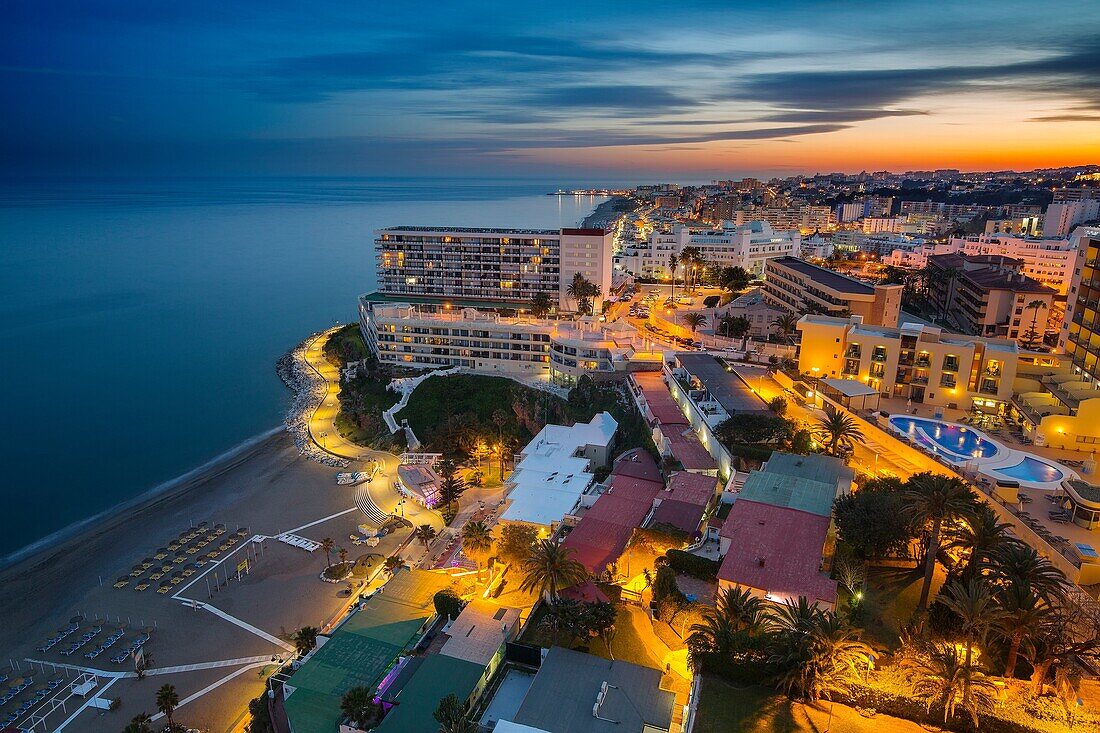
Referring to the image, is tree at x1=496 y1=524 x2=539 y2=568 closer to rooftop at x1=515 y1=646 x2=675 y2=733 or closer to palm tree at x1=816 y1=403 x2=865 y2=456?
rooftop at x1=515 y1=646 x2=675 y2=733

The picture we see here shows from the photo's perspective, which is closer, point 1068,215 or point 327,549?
point 327,549

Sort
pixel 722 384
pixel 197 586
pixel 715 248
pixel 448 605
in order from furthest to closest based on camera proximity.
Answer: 1. pixel 715 248
2. pixel 722 384
3. pixel 197 586
4. pixel 448 605

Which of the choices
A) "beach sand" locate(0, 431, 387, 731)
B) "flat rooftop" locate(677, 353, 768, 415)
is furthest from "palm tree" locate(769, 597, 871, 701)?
"beach sand" locate(0, 431, 387, 731)

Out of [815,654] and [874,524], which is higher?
[874,524]

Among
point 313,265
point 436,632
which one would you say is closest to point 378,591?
point 436,632

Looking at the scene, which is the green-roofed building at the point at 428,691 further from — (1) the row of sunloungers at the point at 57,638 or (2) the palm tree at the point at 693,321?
(2) the palm tree at the point at 693,321

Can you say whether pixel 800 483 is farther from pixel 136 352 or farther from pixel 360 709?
pixel 136 352

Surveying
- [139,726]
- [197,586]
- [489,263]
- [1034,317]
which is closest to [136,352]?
[489,263]

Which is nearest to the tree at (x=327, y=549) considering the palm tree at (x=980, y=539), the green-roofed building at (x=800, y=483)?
the green-roofed building at (x=800, y=483)
